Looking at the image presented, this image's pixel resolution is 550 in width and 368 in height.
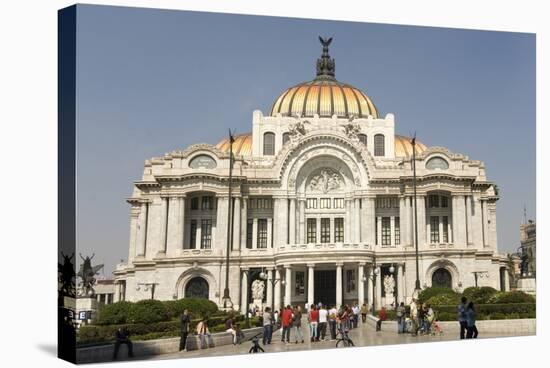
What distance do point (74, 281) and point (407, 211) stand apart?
28153 mm

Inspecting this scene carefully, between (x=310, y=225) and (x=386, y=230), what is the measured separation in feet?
18.1

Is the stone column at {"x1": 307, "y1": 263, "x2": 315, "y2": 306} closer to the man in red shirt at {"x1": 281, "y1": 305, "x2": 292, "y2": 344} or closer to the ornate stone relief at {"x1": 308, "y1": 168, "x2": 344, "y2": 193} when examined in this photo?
the ornate stone relief at {"x1": 308, "y1": 168, "x2": 344, "y2": 193}

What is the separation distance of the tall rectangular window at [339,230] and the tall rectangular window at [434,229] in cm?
659

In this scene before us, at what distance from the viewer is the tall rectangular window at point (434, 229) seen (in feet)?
164

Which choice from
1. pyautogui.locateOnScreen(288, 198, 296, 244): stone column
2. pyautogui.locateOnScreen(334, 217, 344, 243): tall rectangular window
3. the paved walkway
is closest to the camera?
the paved walkway

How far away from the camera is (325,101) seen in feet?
187

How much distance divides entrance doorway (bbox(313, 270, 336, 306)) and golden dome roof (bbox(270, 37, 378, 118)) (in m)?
14.5

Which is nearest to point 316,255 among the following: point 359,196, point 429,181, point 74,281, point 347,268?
point 347,268

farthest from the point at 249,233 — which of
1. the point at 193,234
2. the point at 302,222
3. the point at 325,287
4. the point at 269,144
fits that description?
the point at 269,144

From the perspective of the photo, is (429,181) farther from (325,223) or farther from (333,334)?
(333,334)

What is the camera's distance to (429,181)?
48.8 metres

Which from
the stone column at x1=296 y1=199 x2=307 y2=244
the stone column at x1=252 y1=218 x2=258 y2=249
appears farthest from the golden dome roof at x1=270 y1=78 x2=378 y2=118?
the stone column at x1=252 y1=218 x2=258 y2=249

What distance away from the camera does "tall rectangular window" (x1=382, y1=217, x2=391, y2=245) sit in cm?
4988

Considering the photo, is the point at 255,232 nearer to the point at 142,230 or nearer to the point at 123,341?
the point at 142,230
